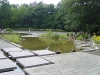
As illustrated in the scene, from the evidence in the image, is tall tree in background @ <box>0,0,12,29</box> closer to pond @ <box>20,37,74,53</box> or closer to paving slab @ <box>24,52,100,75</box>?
pond @ <box>20,37,74,53</box>

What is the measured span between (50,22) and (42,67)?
2552 cm

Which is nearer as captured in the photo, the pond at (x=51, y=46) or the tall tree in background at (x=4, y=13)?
the pond at (x=51, y=46)

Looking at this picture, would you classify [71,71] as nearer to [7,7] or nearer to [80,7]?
[80,7]

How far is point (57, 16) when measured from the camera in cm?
2925

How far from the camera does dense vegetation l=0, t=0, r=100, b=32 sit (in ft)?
51.6

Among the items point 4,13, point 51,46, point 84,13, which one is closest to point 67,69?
point 51,46

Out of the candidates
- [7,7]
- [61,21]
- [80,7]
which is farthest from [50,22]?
[80,7]

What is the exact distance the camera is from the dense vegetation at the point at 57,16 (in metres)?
15.7

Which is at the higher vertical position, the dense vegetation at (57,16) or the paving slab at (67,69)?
the dense vegetation at (57,16)

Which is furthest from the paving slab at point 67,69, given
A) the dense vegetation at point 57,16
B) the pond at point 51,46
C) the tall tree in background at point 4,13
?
the tall tree in background at point 4,13

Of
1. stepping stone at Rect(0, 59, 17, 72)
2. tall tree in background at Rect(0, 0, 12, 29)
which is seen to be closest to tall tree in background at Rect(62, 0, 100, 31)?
stepping stone at Rect(0, 59, 17, 72)

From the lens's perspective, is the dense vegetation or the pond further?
the dense vegetation

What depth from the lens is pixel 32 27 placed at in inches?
1291

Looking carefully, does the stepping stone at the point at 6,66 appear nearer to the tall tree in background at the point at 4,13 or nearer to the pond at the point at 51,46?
the pond at the point at 51,46
